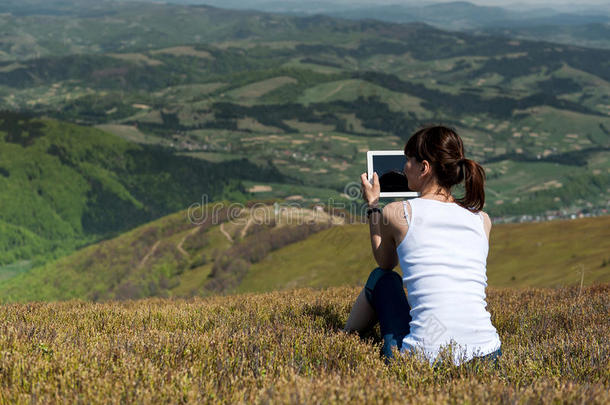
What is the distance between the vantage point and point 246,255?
105 meters

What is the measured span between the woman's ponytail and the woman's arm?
0.68 metres

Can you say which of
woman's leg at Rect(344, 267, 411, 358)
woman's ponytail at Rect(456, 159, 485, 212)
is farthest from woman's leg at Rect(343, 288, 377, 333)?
woman's ponytail at Rect(456, 159, 485, 212)

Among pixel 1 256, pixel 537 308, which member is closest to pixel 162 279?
pixel 537 308

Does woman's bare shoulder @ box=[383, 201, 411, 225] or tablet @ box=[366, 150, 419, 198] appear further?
tablet @ box=[366, 150, 419, 198]

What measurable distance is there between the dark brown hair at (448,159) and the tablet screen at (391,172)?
0.61 m

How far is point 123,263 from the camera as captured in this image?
13000 centimetres

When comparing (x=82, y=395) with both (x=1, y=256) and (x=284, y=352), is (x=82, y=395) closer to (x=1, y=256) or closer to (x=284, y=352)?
(x=284, y=352)

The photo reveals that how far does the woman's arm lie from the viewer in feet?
13.9

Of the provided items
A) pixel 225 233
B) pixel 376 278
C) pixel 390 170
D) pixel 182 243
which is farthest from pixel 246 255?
pixel 376 278

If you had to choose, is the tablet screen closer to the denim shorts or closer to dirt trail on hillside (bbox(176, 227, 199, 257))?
the denim shorts

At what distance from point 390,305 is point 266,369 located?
1376 mm

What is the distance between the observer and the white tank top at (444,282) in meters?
4.03

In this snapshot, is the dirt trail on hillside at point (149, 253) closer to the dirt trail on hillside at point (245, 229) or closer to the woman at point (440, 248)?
the dirt trail on hillside at point (245, 229)

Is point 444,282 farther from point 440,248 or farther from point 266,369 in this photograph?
point 266,369
